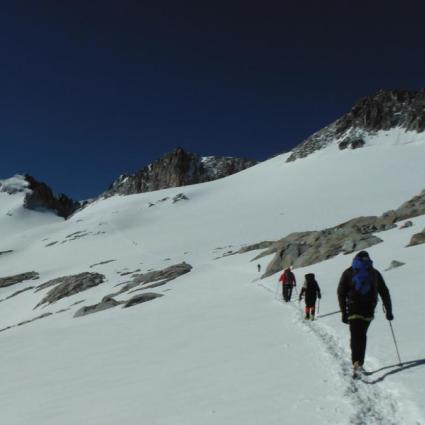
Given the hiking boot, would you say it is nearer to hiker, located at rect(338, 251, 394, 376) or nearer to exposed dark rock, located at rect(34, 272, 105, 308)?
hiker, located at rect(338, 251, 394, 376)

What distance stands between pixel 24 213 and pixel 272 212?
14557cm

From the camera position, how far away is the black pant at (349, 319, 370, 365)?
27.1ft

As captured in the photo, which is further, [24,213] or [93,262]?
[24,213]

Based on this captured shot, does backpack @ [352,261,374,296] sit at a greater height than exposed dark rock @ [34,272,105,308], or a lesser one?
greater

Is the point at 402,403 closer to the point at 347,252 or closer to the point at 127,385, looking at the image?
the point at 127,385

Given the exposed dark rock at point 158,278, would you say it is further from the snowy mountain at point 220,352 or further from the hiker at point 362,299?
the hiker at point 362,299

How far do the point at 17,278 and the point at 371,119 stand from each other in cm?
12188

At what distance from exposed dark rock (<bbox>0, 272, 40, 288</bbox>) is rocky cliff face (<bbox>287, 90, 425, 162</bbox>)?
93392mm

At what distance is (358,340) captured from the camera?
839 cm

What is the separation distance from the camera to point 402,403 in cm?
651

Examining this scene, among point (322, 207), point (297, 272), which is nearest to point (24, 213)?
point (322, 207)

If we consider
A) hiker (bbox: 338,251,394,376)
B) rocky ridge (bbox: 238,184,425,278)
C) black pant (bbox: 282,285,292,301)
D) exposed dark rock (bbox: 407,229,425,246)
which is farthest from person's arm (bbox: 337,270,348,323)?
rocky ridge (bbox: 238,184,425,278)

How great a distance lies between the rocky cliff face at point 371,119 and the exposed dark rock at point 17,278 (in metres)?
93.4

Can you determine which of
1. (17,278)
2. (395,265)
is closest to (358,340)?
(395,265)
